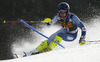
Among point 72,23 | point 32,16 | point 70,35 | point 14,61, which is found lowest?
point 14,61

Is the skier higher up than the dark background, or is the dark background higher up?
the dark background

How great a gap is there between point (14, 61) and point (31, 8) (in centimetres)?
1053

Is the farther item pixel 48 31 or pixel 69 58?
pixel 48 31

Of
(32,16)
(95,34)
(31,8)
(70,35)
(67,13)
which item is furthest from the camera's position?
(31,8)

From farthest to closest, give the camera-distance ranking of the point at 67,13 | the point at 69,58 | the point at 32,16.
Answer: the point at 32,16 → the point at 67,13 → the point at 69,58

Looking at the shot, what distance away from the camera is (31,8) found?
12766 millimetres

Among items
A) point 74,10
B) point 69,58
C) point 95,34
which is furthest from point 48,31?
point 74,10

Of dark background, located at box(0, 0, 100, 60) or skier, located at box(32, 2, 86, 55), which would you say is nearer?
skier, located at box(32, 2, 86, 55)

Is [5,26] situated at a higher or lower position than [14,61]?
higher

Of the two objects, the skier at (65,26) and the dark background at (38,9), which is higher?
the dark background at (38,9)

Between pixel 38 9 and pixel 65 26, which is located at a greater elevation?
pixel 38 9

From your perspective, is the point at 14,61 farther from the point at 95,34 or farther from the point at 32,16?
the point at 32,16

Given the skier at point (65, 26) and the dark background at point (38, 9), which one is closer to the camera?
the skier at point (65, 26)

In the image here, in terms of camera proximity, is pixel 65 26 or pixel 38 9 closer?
pixel 65 26
